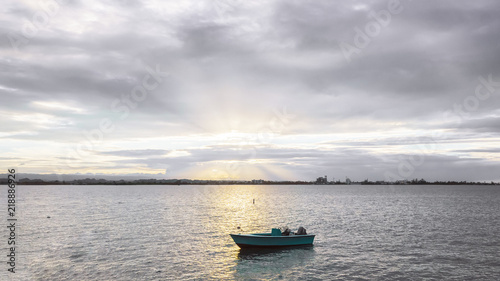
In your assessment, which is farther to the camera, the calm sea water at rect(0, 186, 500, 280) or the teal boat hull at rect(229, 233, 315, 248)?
the teal boat hull at rect(229, 233, 315, 248)

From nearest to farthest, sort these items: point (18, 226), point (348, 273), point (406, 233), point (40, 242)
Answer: point (348, 273)
point (40, 242)
point (406, 233)
point (18, 226)

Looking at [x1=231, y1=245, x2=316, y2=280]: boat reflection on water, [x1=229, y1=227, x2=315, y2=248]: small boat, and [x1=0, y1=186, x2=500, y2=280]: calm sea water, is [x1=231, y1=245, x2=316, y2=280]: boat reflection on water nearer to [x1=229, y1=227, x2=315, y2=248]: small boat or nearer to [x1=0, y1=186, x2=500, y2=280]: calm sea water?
[x1=0, y1=186, x2=500, y2=280]: calm sea water

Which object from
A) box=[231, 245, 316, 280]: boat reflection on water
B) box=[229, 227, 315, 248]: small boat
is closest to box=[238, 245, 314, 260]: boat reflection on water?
box=[231, 245, 316, 280]: boat reflection on water

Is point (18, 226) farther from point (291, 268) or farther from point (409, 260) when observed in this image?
point (409, 260)

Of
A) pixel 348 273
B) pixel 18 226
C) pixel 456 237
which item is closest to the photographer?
pixel 348 273

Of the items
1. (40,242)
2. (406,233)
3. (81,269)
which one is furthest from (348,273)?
(40,242)

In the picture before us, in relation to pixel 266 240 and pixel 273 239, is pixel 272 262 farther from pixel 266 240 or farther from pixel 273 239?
pixel 273 239

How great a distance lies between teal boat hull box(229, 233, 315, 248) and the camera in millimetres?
43150

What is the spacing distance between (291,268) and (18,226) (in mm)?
58493

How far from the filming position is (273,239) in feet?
144

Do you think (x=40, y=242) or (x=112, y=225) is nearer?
(x=40, y=242)

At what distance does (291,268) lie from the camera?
1423 inches

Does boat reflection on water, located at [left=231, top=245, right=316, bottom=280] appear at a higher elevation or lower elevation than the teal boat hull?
lower

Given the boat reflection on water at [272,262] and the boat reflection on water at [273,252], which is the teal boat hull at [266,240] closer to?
the boat reflection on water at [273,252]
